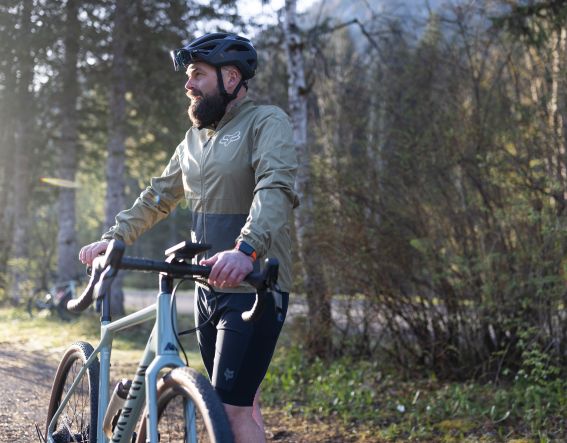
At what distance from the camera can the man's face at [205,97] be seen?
3.36 meters

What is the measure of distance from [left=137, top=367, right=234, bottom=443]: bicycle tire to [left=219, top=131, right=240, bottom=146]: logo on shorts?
1.06m

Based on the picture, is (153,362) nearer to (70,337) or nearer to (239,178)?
(239,178)

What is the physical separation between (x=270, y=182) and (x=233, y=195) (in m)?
0.32

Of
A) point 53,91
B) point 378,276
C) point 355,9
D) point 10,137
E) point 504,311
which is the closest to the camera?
point 504,311

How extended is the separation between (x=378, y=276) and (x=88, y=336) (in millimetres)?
6743

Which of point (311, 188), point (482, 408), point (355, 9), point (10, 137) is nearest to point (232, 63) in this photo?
point (482, 408)

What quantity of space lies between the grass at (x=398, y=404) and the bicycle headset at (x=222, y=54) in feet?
11.4

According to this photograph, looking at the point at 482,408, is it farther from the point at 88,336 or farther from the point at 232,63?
the point at 88,336

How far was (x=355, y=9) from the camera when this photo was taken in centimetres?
1093

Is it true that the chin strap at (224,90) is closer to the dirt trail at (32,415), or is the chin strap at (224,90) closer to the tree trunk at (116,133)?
the dirt trail at (32,415)

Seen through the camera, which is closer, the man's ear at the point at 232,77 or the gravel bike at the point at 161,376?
the gravel bike at the point at 161,376

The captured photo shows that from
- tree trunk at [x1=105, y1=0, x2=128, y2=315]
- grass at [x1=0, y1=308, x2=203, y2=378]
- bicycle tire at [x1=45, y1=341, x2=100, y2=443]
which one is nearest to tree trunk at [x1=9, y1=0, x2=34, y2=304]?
grass at [x1=0, y1=308, x2=203, y2=378]

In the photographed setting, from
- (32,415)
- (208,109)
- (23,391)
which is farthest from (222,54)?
(23,391)

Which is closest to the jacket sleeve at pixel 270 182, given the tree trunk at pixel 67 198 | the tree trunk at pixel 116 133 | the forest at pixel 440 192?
the forest at pixel 440 192
